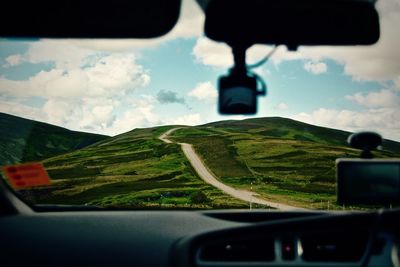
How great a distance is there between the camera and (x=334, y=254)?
3588mm

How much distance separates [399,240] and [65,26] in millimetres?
2449

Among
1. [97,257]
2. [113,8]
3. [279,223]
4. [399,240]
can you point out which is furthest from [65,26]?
[399,240]

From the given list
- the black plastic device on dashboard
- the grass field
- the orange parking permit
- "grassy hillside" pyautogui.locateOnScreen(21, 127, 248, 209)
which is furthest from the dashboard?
"grassy hillside" pyautogui.locateOnScreen(21, 127, 248, 209)

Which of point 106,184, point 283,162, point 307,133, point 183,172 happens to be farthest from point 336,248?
point 307,133

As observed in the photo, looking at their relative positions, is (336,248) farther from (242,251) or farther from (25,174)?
(25,174)

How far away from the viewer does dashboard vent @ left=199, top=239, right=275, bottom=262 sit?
3504 mm

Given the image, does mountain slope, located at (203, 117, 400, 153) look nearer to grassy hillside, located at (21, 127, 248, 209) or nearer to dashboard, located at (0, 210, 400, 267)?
dashboard, located at (0, 210, 400, 267)

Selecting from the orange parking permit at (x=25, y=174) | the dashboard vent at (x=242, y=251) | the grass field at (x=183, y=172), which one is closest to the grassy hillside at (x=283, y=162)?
the grass field at (x=183, y=172)

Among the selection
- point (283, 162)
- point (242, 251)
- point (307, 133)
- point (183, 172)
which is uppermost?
point (307, 133)

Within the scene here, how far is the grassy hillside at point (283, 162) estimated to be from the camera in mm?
21038

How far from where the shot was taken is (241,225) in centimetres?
346

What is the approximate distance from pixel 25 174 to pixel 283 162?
40491 mm

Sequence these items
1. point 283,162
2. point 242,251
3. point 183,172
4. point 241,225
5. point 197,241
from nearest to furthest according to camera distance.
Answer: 1. point 197,241
2. point 241,225
3. point 242,251
4. point 283,162
5. point 183,172

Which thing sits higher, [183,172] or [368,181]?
[368,181]
